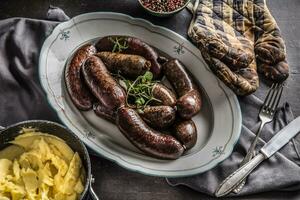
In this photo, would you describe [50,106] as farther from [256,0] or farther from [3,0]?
[256,0]

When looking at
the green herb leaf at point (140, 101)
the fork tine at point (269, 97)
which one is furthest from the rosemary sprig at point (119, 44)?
the fork tine at point (269, 97)

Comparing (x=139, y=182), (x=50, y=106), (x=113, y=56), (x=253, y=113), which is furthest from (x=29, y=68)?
(x=253, y=113)

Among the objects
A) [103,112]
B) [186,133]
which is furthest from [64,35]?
[186,133]

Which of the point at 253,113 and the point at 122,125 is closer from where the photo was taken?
the point at 122,125

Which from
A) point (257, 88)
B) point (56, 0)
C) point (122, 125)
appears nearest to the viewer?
point (122, 125)

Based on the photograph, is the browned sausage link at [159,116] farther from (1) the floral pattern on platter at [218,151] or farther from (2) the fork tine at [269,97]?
(2) the fork tine at [269,97]

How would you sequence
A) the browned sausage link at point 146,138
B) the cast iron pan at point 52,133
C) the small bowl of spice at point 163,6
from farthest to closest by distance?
the small bowl of spice at point 163,6 < the browned sausage link at point 146,138 < the cast iron pan at point 52,133

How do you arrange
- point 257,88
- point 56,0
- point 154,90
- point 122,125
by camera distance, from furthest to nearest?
point 56,0 < point 257,88 < point 154,90 < point 122,125
